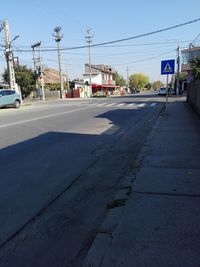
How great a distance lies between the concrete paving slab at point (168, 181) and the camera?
16.9ft

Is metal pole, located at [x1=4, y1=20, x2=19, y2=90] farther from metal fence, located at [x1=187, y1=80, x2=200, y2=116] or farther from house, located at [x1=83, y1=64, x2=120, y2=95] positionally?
house, located at [x1=83, y1=64, x2=120, y2=95]

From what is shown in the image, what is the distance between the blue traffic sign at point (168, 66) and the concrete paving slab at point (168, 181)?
42.4 ft

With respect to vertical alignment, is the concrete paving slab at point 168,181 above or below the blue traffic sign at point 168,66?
below

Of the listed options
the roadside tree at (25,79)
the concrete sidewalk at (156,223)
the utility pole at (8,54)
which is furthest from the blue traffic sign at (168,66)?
the roadside tree at (25,79)

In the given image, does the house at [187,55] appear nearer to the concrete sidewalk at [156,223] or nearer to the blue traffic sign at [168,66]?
A: the blue traffic sign at [168,66]

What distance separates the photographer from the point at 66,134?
11.8m

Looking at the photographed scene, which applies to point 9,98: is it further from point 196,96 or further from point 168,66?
point 196,96

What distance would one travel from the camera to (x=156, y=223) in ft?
12.9

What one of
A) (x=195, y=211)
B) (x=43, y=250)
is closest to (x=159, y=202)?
(x=195, y=211)

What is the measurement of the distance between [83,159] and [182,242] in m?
4.55

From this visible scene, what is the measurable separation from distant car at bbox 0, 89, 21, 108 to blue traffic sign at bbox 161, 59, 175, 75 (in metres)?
16.4

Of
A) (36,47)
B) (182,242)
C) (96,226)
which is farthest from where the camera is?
(36,47)

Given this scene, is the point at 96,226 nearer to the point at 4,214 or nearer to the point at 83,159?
the point at 4,214

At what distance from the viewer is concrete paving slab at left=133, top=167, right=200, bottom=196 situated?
16.9 feet
